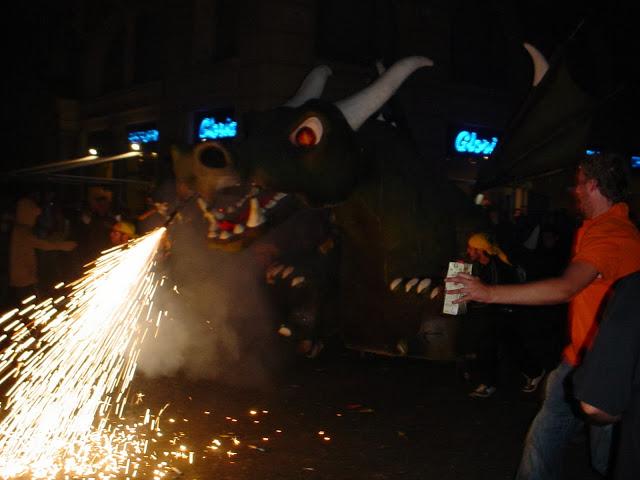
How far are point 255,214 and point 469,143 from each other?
1317 cm

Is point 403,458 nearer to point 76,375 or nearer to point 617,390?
point 617,390

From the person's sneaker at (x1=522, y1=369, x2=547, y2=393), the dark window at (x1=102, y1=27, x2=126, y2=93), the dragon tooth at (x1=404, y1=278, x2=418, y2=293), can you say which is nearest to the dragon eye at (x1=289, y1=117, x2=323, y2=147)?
the dragon tooth at (x1=404, y1=278, x2=418, y2=293)

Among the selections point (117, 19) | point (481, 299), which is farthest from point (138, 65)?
point (481, 299)

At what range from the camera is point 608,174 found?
10.5 feet

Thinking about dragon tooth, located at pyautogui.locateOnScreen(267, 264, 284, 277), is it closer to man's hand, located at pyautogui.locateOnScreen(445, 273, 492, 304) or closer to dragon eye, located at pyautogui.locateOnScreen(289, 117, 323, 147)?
dragon eye, located at pyautogui.locateOnScreen(289, 117, 323, 147)

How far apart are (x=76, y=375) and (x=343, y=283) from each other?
8.94ft

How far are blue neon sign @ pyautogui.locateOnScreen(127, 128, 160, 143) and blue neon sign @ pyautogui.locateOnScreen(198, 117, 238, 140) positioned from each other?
2.03 m

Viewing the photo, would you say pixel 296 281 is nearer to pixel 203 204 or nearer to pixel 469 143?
pixel 203 204

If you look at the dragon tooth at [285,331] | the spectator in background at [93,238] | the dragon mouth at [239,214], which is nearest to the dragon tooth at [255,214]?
the dragon mouth at [239,214]

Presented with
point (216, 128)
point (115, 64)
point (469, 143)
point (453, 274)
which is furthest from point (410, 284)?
point (115, 64)

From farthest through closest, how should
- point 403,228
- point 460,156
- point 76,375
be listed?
point 460,156 < point 76,375 < point 403,228

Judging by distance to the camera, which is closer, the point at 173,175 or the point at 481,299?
the point at 481,299

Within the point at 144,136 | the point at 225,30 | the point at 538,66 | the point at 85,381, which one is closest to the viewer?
the point at 538,66

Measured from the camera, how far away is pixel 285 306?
542cm
